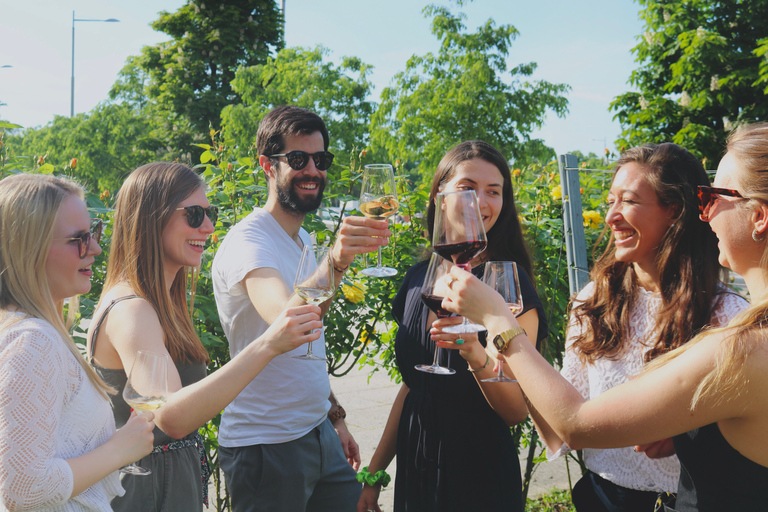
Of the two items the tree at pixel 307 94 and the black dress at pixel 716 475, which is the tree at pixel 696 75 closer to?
the tree at pixel 307 94

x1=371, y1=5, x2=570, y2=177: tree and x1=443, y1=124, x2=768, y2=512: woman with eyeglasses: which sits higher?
x1=371, y1=5, x2=570, y2=177: tree

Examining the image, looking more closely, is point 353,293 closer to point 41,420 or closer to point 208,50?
point 41,420

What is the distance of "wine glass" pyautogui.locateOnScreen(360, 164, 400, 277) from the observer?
2287mm

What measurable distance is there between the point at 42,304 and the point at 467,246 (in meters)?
1.34

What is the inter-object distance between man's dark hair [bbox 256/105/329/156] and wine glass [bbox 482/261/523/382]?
131 centimetres

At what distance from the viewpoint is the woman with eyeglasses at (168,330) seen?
1.90 metres

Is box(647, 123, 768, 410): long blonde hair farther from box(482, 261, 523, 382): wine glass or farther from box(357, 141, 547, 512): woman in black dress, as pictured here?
box(357, 141, 547, 512): woman in black dress

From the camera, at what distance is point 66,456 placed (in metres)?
1.72

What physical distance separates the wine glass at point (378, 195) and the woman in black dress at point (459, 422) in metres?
0.45

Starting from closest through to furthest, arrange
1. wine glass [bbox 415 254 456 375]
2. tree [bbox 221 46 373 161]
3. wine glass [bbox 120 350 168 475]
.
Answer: wine glass [bbox 120 350 168 475] < wine glass [bbox 415 254 456 375] < tree [bbox 221 46 373 161]

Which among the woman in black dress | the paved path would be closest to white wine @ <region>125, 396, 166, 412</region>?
the woman in black dress

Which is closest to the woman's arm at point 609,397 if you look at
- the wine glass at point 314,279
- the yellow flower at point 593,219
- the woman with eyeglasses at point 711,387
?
the woman with eyeglasses at point 711,387

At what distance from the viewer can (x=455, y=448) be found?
2320mm

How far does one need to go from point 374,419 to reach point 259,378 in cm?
A: 442
